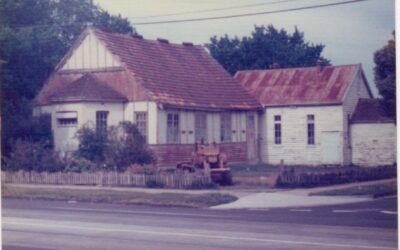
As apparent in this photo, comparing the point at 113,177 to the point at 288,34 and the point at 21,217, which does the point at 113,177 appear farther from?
the point at 288,34

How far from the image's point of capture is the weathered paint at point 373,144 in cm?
811

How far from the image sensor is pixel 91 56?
17.8 m

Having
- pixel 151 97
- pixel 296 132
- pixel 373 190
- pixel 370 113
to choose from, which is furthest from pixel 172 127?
pixel 370 113

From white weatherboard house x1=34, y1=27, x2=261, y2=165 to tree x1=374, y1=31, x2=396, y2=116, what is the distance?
20.0ft

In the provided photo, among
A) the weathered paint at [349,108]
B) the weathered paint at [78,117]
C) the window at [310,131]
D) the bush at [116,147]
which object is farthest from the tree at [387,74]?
the bush at [116,147]

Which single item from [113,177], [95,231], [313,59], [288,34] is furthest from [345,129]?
[113,177]

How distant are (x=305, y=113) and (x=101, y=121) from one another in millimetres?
6557

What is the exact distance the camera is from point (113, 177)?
18984mm

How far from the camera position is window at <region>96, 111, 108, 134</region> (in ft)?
59.7

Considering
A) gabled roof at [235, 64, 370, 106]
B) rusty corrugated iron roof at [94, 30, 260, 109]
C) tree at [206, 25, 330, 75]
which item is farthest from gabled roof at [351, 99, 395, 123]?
rusty corrugated iron roof at [94, 30, 260, 109]

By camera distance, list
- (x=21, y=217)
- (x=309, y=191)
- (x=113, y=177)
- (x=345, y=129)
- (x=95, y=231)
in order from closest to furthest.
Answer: (x=95, y=231), (x=345, y=129), (x=21, y=217), (x=309, y=191), (x=113, y=177)

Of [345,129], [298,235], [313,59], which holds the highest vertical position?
[313,59]

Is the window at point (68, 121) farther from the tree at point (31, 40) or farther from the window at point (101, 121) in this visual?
the tree at point (31, 40)

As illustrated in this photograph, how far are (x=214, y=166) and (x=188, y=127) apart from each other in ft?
5.18
